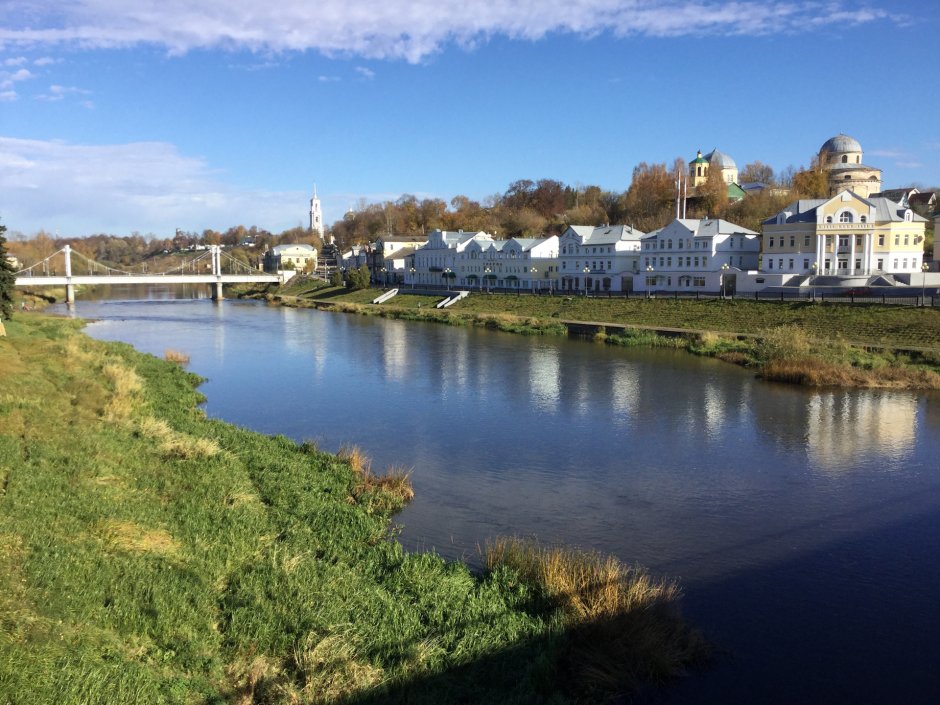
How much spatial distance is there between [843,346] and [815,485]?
13487 millimetres

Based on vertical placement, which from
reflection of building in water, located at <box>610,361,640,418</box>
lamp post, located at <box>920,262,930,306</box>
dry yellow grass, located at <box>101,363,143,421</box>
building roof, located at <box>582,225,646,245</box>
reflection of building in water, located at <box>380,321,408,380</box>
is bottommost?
reflection of building in water, located at <box>610,361,640,418</box>

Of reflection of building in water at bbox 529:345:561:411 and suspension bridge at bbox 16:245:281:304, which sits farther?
suspension bridge at bbox 16:245:281:304

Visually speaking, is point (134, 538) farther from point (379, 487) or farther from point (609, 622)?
point (609, 622)

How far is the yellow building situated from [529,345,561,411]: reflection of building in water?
53.4 feet

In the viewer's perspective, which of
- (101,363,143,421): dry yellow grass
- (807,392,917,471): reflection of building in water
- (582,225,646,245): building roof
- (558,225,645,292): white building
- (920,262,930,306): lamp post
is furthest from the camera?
(582,225,646,245): building roof

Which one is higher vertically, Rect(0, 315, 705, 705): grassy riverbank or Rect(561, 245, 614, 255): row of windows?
Rect(561, 245, 614, 255): row of windows

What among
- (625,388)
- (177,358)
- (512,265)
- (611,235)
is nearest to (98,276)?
(512,265)

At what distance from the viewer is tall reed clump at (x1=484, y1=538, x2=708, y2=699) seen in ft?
23.1

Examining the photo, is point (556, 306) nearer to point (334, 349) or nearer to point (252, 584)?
point (334, 349)

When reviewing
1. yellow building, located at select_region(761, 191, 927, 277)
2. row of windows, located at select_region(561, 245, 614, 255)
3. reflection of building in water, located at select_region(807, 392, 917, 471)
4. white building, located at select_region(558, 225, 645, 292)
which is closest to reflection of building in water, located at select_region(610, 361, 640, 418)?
reflection of building in water, located at select_region(807, 392, 917, 471)

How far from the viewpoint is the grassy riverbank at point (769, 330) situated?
22688 millimetres

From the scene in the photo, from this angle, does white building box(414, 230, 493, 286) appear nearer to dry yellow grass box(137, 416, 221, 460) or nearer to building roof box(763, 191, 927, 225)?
building roof box(763, 191, 927, 225)

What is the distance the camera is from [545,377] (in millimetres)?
23781

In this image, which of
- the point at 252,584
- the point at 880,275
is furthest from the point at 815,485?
the point at 880,275
